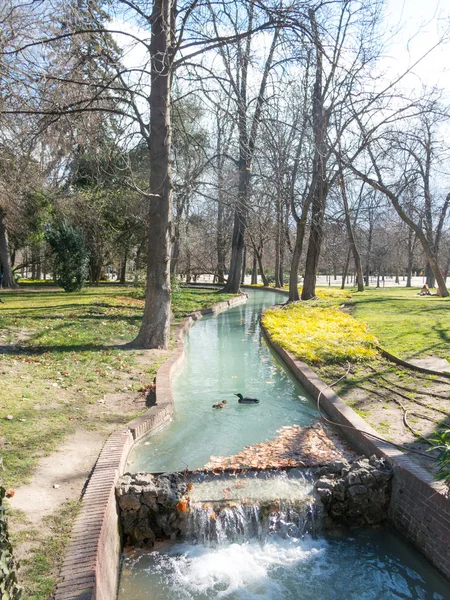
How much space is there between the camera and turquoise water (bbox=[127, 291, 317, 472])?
6.28 metres

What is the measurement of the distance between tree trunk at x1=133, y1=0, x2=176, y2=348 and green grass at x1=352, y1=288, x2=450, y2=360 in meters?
5.52

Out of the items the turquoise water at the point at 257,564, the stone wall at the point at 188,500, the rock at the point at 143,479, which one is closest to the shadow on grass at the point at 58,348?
the turquoise water at the point at 257,564

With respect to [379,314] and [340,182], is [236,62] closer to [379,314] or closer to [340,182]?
[379,314]

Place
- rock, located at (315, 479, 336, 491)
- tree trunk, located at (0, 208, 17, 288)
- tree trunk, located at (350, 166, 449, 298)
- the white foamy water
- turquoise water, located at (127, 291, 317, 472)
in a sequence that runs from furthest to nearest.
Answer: tree trunk, located at (0, 208, 17, 288) → tree trunk, located at (350, 166, 449, 298) → turquoise water, located at (127, 291, 317, 472) → rock, located at (315, 479, 336, 491) → the white foamy water

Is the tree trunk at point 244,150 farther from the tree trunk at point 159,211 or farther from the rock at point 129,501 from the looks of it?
the rock at point 129,501

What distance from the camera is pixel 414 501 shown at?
4793 mm

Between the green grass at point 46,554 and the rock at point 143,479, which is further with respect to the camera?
the rock at point 143,479

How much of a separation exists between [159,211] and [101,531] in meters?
7.99

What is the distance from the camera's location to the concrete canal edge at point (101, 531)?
328 centimetres

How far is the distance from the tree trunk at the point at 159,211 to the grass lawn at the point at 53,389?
694 mm

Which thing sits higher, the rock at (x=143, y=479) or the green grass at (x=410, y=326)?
the green grass at (x=410, y=326)

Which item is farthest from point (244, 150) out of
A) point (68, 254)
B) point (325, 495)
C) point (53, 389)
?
point (68, 254)

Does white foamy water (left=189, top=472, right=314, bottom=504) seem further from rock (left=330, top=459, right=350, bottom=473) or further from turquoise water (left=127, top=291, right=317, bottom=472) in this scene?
turquoise water (left=127, top=291, right=317, bottom=472)

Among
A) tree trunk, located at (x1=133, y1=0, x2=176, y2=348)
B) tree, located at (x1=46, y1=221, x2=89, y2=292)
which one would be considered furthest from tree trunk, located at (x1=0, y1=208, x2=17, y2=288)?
tree trunk, located at (x1=133, y1=0, x2=176, y2=348)
